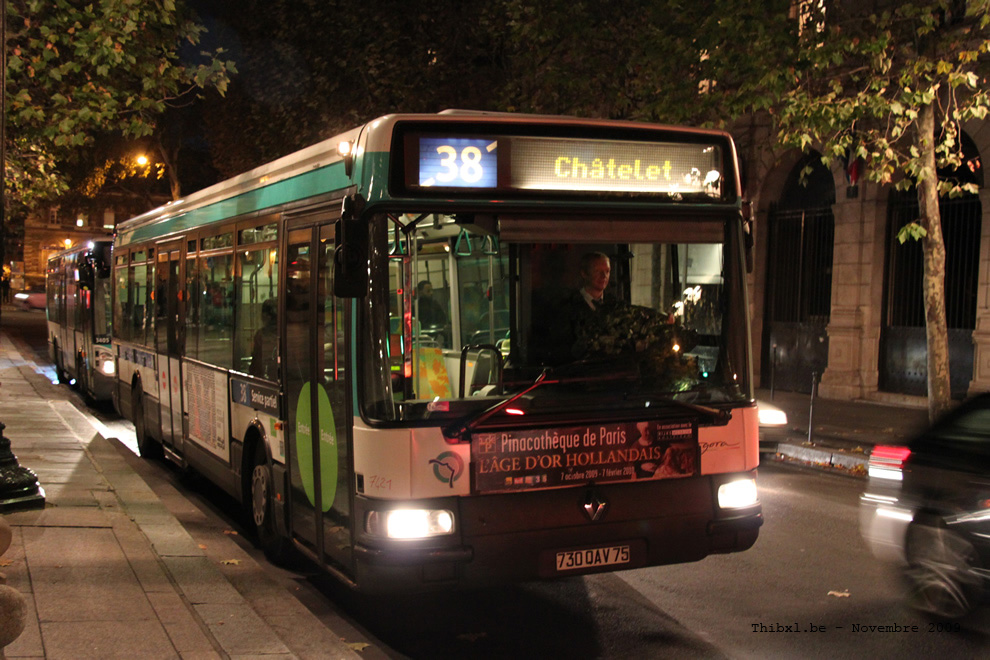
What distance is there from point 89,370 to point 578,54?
424 inches

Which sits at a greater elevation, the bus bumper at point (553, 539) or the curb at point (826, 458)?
the bus bumper at point (553, 539)

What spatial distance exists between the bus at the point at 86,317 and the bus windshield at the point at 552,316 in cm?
999

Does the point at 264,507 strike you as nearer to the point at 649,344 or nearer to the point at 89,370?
the point at 649,344

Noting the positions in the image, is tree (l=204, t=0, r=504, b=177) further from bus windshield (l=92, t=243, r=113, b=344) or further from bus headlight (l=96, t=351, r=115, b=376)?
bus headlight (l=96, t=351, r=115, b=376)

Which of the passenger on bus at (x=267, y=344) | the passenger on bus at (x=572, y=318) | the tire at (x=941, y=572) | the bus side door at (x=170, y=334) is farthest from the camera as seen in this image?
the bus side door at (x=170, y=334)

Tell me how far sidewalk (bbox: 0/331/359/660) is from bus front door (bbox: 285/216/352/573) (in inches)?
19.7

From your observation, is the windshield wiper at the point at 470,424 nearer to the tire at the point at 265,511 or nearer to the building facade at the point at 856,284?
the tire at the point at 265,511

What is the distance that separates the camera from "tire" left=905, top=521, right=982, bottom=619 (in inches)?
213

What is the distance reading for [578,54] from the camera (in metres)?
16.7

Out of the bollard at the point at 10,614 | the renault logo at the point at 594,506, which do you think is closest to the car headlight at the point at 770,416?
the renault logo at the point at 594,506

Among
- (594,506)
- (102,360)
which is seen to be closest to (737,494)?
(594,506)

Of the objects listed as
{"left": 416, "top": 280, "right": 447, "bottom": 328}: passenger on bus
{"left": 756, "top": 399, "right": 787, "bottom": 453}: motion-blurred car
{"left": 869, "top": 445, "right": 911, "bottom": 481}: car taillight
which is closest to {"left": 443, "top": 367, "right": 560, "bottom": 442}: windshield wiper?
{"left": 416, "top": 280, "right": 447, "bottom": 328}: passenger on bus

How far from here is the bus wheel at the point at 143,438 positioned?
11.8 meters

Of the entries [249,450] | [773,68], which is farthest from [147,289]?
[773,68]
